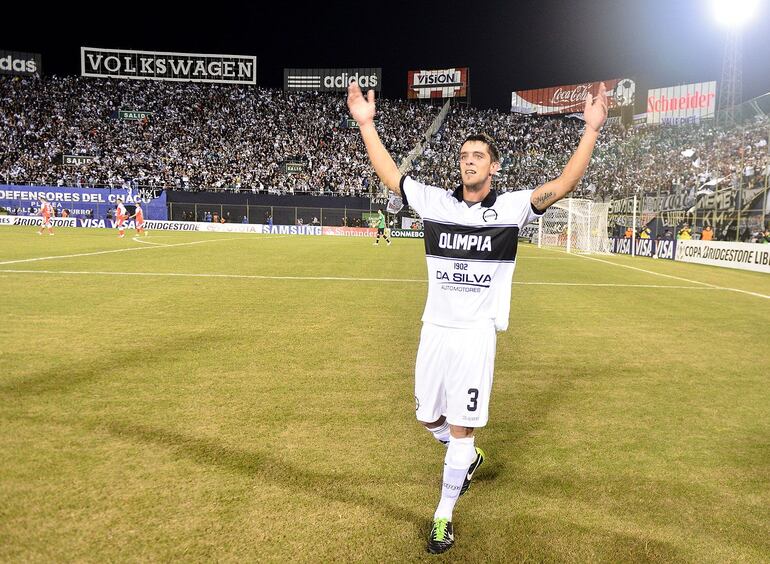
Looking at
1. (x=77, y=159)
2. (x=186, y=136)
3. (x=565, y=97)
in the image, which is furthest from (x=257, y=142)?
(x=565, y=97)

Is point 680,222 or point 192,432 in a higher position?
point 680,222

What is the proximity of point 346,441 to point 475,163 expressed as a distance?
2367 mm

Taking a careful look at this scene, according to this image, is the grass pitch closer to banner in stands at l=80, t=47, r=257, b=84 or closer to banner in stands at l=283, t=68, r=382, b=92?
banner in stands at l=80, t=47, r=257, b=84

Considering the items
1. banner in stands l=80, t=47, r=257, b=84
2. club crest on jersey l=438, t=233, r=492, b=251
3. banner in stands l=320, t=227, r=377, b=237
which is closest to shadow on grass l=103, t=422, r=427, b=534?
club crest on jersey l=438, t=233, r=492, b=251

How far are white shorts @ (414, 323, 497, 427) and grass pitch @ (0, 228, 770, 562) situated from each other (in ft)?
2.18

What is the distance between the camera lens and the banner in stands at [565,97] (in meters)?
67.1

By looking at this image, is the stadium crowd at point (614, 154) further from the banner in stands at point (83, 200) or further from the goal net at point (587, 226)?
the banner in stands at point (83, 200)

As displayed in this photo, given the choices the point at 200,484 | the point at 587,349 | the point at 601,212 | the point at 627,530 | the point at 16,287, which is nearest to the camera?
the point at 627,530

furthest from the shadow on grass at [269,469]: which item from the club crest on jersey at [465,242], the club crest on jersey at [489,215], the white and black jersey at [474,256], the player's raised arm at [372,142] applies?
the player's raised arm at [372,142]

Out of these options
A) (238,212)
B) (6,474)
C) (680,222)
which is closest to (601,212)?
(680,222)

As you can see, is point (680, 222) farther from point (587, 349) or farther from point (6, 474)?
point (6, 474)

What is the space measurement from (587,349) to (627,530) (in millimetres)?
5028

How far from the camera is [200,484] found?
11.8 feet

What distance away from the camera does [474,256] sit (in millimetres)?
3275
